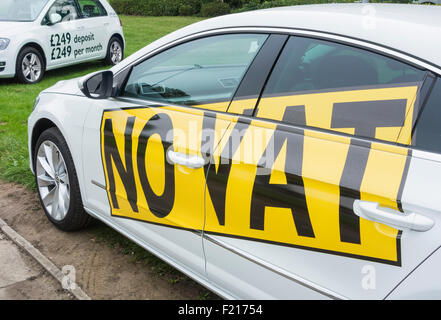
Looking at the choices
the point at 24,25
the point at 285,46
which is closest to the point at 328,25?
the point at 285,46

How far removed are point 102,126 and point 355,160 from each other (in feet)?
5.42

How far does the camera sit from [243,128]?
7.50 feet

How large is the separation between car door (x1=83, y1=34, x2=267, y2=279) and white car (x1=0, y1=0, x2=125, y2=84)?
570cm

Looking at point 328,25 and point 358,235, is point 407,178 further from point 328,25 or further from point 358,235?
point 328,25

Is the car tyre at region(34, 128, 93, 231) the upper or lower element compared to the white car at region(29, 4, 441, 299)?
lower

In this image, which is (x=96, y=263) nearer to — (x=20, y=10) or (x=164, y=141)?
(x=164, y=141)

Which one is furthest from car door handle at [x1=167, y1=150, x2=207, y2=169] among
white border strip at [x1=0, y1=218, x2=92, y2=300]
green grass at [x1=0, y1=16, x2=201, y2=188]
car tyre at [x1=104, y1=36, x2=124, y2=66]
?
car tyre at [x1=104, y1=36, x2=124, y2=66]

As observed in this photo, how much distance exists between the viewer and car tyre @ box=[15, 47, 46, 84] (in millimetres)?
8172

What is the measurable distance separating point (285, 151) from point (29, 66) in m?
7.33

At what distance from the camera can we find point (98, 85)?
316 cm

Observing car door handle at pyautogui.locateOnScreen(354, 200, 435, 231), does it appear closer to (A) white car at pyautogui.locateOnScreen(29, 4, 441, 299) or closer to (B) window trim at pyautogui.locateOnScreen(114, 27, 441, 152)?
(A) white car at pyautogui.locateOnScreen(29, 4, 441, 299)

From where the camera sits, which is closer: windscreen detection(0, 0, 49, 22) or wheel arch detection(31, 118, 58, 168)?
wheel arch detection(31, 118, 58, 168)

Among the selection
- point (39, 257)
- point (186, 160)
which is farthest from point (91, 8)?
point (186, 160)

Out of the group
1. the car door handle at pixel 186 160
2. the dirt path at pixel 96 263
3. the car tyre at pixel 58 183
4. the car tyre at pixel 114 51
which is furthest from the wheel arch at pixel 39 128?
the car tyre at pixel 114 51
